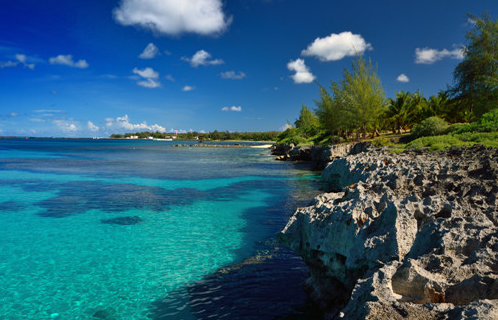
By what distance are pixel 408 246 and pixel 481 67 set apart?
44.8m

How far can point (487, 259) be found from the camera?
385 centimetres

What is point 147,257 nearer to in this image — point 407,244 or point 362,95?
point 407,244

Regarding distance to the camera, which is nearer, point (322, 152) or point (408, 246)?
point (408, 246)

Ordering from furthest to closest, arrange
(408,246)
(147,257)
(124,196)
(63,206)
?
1. (124,196)
2. (63,206)
3. (147,257)
4. (408,246)

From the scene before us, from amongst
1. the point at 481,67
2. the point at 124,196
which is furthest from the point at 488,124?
the point at 124,196

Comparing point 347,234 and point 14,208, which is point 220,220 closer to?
point 347,234

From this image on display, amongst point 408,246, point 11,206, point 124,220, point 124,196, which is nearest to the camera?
point 408,246

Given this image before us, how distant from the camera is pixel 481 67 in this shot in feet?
123

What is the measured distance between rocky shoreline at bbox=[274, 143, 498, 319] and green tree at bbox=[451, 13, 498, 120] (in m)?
36.0

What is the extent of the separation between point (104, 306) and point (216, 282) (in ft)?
10.8

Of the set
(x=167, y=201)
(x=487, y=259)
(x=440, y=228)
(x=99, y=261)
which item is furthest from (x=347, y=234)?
(x=167, y=201)

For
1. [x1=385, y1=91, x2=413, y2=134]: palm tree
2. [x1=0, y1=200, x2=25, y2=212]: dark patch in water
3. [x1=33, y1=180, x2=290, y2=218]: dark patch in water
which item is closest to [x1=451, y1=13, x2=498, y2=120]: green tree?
[x1=385, y1=91, x2=413, y2=134]: palm tree

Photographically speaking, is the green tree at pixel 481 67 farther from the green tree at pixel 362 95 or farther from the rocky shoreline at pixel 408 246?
the rocky shoreline at pixel 408 246

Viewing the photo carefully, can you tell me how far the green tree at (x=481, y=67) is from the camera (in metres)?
35.9
